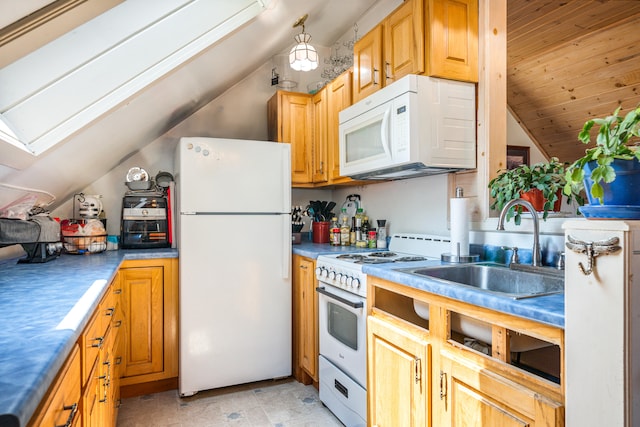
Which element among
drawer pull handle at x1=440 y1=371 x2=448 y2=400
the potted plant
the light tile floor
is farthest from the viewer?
the light tile floor

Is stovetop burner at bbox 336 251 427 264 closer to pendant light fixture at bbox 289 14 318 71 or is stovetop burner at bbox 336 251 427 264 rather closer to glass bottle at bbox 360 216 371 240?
glass bottle at bbox 360 216 371 240

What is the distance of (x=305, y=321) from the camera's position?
2752 millimetres

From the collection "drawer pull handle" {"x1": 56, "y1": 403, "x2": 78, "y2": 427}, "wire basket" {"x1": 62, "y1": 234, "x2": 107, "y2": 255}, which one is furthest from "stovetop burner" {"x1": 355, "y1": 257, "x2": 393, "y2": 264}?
"wire basket" {"x1": 62, "y1": 234, "x2": 107, "y2": 255}

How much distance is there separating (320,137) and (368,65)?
0.83 meters

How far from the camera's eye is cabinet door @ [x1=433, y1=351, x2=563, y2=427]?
1.09 m

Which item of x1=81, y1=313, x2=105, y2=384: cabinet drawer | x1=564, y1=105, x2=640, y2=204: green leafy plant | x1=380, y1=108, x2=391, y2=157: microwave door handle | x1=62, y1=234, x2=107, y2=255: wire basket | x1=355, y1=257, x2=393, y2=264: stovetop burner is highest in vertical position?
x1=380, y1=108, x2=391, y2=157: microwave door handle

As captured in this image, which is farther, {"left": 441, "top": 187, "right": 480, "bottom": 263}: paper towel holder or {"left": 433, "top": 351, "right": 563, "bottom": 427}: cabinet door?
{"left": 441, "top": 187, "right": 480, "bottom": 263}: paper towel holder

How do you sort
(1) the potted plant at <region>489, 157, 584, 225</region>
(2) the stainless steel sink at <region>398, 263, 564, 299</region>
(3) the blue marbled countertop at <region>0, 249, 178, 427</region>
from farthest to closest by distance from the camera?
(1) the potted plant at <region>489, 157, 584, 225</region>
(2) the stainless steel sink at <region>398, 263, 564, 299</region>
(3) the blue marbled countertop at <region>0, 249, 178, 427</region>

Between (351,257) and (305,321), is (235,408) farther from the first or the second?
(351,257)

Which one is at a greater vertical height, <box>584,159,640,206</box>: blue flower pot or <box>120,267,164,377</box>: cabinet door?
<box>584,159,640,206</box>: blue flower pot

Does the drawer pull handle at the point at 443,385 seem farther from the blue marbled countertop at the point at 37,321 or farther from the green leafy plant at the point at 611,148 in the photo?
the blue marbled countertop at the point at 37,321

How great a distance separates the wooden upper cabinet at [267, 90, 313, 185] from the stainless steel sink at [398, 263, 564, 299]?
1.68 meters

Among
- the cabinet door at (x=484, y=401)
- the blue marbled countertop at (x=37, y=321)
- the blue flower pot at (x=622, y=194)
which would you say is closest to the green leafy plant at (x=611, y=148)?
the blue flower pot at (x=622, y=194)

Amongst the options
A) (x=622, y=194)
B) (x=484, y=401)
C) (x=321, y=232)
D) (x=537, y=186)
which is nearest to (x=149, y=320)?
(x=321, y=232)
